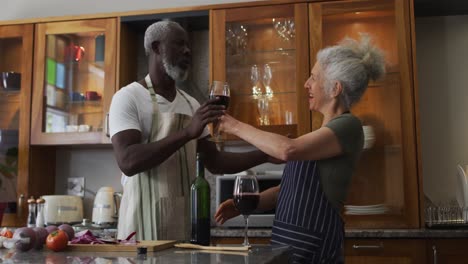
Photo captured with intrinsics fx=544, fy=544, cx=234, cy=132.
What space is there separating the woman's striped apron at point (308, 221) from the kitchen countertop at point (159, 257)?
179 mm

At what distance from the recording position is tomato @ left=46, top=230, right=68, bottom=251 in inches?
49.6

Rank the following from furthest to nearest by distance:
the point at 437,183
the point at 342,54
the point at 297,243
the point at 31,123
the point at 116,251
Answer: the point at 31,123 → the point at 437,183 → the point at 342,54 → the point at 297,243 → the point at 116,251

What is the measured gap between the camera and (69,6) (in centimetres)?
375

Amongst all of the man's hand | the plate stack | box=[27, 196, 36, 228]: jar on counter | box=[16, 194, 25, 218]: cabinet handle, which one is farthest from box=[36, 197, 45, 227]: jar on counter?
the man's hand

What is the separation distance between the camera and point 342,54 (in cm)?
168

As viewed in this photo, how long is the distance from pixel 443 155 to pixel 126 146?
2062 millimetres

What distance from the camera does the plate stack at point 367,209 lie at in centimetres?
284

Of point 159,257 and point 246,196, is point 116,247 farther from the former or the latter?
point 246,196

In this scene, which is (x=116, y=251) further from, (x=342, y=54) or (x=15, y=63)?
(x=15, y=63)

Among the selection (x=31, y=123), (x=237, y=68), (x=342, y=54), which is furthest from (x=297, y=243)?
(x=31, y=123)

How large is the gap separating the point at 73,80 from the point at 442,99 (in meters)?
2.26

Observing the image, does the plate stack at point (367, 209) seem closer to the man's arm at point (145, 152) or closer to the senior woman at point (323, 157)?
the senior woman at point (323, 157)

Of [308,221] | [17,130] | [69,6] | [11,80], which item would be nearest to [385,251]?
[308,221]

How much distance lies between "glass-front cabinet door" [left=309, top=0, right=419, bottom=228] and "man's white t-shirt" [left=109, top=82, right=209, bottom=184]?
118cm
